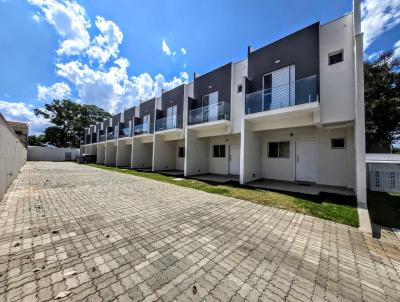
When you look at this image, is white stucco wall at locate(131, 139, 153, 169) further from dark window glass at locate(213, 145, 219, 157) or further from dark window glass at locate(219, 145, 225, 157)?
dark window glass at locate(219, 145, 225, 157)

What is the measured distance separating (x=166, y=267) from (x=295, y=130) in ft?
36.5

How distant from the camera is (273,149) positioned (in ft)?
39.7

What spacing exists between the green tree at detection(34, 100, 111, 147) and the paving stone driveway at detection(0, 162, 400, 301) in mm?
44105

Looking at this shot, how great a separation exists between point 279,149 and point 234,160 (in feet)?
11.9

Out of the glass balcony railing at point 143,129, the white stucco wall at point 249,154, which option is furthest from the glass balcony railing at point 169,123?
the white stucco wall at point 249,154

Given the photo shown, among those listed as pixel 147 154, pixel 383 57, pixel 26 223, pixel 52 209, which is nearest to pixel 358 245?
pixel 26 223

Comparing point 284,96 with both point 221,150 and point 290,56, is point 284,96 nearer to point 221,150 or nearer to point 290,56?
point 290,56

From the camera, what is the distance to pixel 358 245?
3.71 m

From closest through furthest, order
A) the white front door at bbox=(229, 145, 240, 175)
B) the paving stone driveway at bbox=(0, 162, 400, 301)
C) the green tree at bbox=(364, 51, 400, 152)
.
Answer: the paving stone driveway at bbox=(0, 162, 400, 301)
the green tree at bbox=(364, 51, 400, 152)
the white front door at bbox=(229, 145, 240, 175)

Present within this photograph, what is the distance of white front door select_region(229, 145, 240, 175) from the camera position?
13970 mm

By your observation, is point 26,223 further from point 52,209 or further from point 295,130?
point 295,130

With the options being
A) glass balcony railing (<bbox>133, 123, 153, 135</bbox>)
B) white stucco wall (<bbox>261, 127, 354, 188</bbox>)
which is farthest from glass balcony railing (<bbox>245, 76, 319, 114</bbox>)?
glass balcony railing (<bbox>133, 123, 153, 135</bbox>)

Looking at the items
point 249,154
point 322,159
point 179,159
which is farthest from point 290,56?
point 179,159

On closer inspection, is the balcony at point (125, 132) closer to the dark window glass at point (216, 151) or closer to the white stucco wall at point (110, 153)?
the white stucco wall at point (110, 153)
